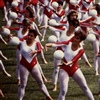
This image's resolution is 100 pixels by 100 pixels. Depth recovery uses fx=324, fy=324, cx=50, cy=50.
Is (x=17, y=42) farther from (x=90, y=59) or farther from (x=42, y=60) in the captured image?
(x=90, y=59)

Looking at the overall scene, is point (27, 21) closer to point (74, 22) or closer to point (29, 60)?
point (29, 60)

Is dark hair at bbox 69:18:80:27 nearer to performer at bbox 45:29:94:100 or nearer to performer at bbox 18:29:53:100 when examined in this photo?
performer at bbox 45:29:94:100

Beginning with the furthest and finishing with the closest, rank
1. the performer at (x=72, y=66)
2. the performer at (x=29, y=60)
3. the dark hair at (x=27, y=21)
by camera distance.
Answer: the dark hair at (x=27, y=21), the performer at (x=29, y=60), the performer at (x=72, y=66)

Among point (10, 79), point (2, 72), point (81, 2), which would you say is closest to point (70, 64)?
point (10, 79)

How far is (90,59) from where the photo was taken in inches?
414

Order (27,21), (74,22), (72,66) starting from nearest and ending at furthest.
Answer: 1. (72,66)
2. (74,22)
3. (27,21)

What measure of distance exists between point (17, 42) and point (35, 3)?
6.62 m

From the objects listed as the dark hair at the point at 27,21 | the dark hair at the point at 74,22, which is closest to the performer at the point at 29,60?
the dark hair at the point at 27,21

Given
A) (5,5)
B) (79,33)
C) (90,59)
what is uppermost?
(79,33)

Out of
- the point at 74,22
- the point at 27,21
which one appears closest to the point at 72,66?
the point at 74,22

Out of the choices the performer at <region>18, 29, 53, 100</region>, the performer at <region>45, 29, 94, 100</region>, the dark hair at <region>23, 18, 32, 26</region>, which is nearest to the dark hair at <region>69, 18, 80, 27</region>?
the performer at <region>45, 29, 94, 100</region>

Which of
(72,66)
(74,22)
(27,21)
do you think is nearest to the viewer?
(72,66)

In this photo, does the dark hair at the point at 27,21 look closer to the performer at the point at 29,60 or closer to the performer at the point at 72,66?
the performer at the point at 29,60

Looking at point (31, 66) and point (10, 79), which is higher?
point (31, 66)
